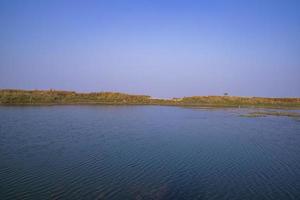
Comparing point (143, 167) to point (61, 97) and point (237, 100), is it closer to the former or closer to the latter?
point (61, 97)

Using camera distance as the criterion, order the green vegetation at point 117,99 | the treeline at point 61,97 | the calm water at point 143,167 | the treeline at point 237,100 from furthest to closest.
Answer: the treeline at point 237,100 < the green vegetation at point 117,99 < the treeline at point 61,97 < the calm water at point 143,167

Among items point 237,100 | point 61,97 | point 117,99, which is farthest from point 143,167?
point 237,100

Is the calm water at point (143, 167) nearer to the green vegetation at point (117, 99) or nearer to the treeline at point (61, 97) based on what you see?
the treeline at point (61, 97)

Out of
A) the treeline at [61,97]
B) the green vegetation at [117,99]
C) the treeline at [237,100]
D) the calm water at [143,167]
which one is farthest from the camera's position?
the treeline at [237,100]

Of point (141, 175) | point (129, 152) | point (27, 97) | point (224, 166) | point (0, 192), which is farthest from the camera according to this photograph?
point (27, 97)

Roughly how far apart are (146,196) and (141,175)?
7.06ft

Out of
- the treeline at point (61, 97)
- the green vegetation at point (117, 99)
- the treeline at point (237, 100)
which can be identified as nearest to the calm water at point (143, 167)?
the treeline at point (61, 97)

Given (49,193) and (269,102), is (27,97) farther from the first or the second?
(269,102)

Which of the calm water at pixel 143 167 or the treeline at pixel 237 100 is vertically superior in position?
the treeline at pixel 237 100

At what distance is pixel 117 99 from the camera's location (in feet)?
249

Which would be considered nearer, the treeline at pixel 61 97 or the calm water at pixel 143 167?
the calm water at pixel 143 167

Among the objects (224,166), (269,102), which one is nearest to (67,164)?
(224,166)

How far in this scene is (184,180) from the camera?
1013 cm

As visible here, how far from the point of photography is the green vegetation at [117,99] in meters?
56.9
